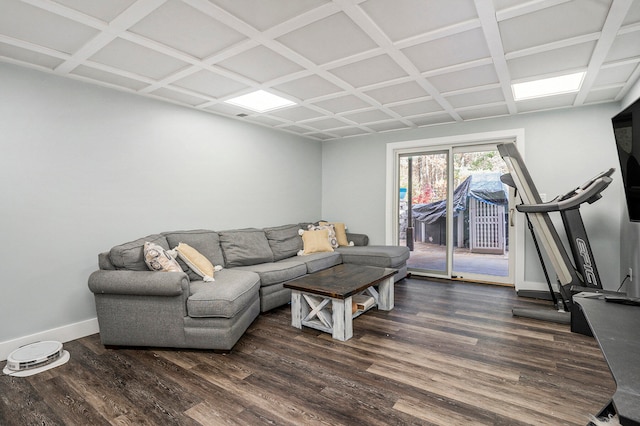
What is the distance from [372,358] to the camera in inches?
102

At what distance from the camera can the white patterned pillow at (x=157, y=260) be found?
2.87 metres

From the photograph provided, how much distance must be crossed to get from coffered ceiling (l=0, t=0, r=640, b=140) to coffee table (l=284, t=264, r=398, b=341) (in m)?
2.02

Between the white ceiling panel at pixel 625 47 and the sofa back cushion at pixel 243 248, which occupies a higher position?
the white ceiling panel at pixel 625 47

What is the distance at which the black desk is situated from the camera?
73 centimetres

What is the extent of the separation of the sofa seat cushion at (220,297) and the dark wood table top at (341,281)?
423 millimetres

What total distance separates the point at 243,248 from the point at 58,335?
6.60 ft

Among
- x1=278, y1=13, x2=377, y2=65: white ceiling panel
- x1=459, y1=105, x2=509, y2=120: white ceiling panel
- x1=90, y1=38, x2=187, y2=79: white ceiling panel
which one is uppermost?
x1=459, y1=105, x2=509, y2=120: white ceiling panel

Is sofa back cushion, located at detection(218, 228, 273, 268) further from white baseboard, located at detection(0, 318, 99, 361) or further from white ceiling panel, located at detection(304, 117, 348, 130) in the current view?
white ceiling panel, located at detection(304, 117, 348, 130)

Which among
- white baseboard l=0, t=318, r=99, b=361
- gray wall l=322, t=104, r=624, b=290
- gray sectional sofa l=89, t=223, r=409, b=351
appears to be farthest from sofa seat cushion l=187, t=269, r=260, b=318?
gray wall l=322, t=104, r=624, b=290

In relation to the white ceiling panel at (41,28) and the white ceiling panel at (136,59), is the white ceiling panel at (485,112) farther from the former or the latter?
the white ceiling panel at (41,28)

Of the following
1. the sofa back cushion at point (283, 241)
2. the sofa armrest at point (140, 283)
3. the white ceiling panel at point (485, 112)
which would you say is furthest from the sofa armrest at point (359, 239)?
the sofa armrest at point (140, 283)

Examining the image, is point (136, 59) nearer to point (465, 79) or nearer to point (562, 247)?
point (465, 79)

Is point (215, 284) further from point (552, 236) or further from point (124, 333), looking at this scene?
point (552, 236)

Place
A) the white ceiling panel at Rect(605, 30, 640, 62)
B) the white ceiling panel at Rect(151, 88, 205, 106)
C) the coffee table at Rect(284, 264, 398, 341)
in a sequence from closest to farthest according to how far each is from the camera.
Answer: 1. the white ceiling panel at Rect(605, 30, 640, 62)
2. the coffee table at Rect(284, 264, 398, 341)
3. the white ceiling panel at Rect(151, 88, 205, 106)
